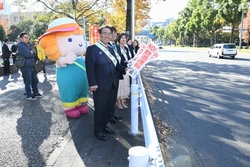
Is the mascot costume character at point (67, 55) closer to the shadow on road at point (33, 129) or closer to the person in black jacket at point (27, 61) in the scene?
the shadow on road at point (33, 129)

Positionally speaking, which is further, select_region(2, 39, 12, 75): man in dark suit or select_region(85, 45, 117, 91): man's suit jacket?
select_region(2, 39, 12, 75): man in dark suit

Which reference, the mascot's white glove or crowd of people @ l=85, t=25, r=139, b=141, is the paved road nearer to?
crowd of people @ l=85, t=25, r=139, b=141

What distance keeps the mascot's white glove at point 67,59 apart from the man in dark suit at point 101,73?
3.54 ft

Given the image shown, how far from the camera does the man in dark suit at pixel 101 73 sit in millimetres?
3568

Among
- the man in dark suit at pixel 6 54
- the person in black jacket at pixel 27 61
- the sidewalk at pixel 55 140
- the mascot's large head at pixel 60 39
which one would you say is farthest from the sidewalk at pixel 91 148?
the man in dark suit at pixel 6 54

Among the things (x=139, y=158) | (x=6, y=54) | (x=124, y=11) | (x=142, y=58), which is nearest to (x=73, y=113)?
(x=142, y=58)

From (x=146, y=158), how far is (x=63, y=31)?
3824mm

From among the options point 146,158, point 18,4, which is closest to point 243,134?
point 146,158

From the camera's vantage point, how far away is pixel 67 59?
459 cm

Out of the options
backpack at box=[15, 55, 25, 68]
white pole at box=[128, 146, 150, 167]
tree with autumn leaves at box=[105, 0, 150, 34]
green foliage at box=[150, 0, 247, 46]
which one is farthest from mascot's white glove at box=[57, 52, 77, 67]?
green foliage at box=[150, 0, 247, 46]

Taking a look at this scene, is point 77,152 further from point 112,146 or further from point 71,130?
point 71,130

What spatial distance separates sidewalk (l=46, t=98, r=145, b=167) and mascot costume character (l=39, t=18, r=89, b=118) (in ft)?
2.46

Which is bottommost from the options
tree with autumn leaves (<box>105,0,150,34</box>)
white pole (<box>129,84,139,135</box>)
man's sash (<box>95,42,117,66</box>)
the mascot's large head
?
white pole (<box>129,84,139,135</box>)

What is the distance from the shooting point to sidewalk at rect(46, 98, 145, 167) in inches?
123
